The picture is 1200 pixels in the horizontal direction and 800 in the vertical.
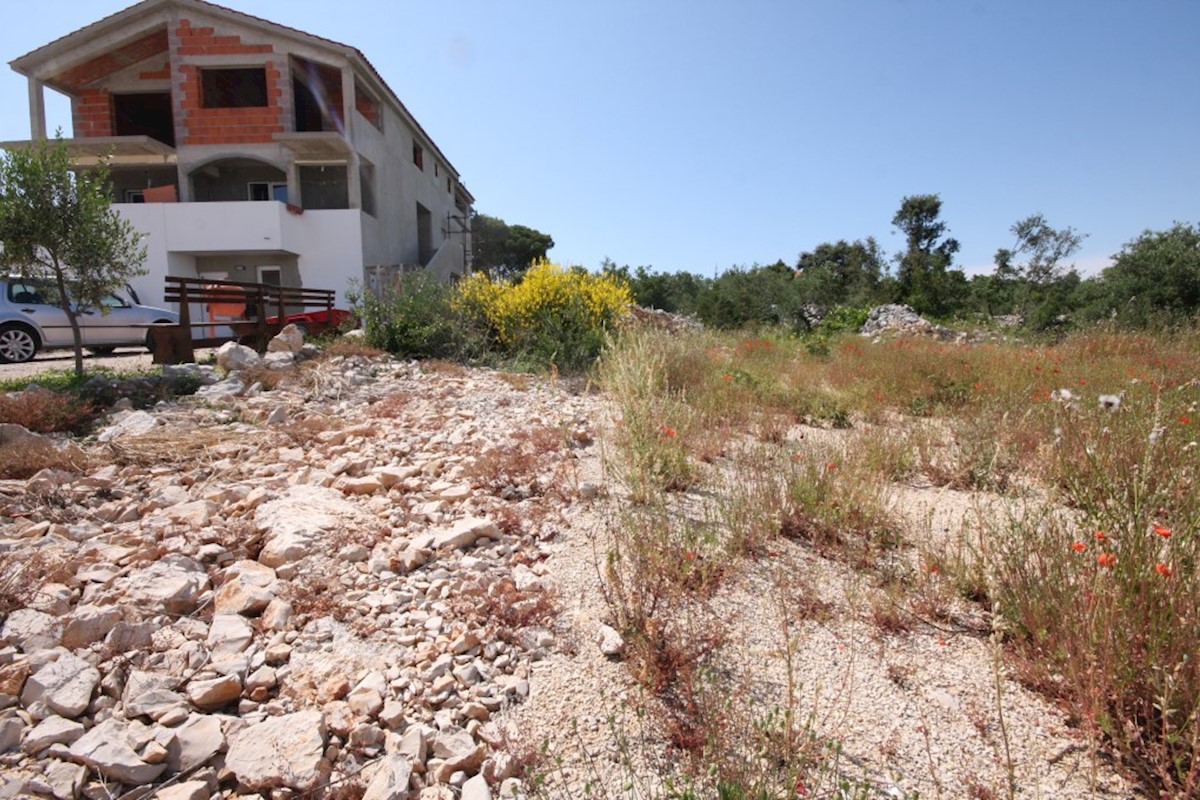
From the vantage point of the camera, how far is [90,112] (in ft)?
59.5

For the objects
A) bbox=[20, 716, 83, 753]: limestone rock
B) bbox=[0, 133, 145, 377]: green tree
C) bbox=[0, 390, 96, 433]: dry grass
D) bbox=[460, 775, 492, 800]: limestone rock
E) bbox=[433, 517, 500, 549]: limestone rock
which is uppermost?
bbox=[0, 133, 145, 377]: green tree

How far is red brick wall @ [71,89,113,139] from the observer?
1811 cm

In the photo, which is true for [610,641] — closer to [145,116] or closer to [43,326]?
[43,326]

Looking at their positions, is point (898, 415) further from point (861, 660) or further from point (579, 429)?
point (861, 660)

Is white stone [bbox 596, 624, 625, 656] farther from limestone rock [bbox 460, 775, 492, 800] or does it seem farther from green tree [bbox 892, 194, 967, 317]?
green tree [bbox 892, 194, 967, 317]

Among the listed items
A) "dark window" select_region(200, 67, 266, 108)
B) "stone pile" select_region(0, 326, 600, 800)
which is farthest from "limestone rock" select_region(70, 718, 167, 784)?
"dark window" select_region(200, 67, 266, 108)

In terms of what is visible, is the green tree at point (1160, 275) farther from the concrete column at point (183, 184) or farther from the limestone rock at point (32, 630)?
the concrete column at point (183, 184)

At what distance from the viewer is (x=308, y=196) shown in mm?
20125

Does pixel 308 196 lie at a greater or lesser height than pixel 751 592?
greater

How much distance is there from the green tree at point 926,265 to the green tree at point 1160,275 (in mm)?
6605

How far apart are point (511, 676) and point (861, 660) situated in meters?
1.33

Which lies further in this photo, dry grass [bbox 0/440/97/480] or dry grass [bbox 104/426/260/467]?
dry grass [bbox 104/426/260/467]

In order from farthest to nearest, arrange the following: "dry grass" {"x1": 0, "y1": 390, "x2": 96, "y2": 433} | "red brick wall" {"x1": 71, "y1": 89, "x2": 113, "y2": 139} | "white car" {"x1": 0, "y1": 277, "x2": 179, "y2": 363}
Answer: "red brick wall" {"x1": 71, "y1": 89, "x2": 113, "y2": 139} → "white car" {"x1": 0, "y1": 277, "x2": 179, "y2": 363} → "dry grass" {"x1": 0, "y1": 390, "x2": 96, "y2": 433}

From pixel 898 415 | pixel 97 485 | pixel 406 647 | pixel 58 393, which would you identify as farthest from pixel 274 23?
pixel 406 647
